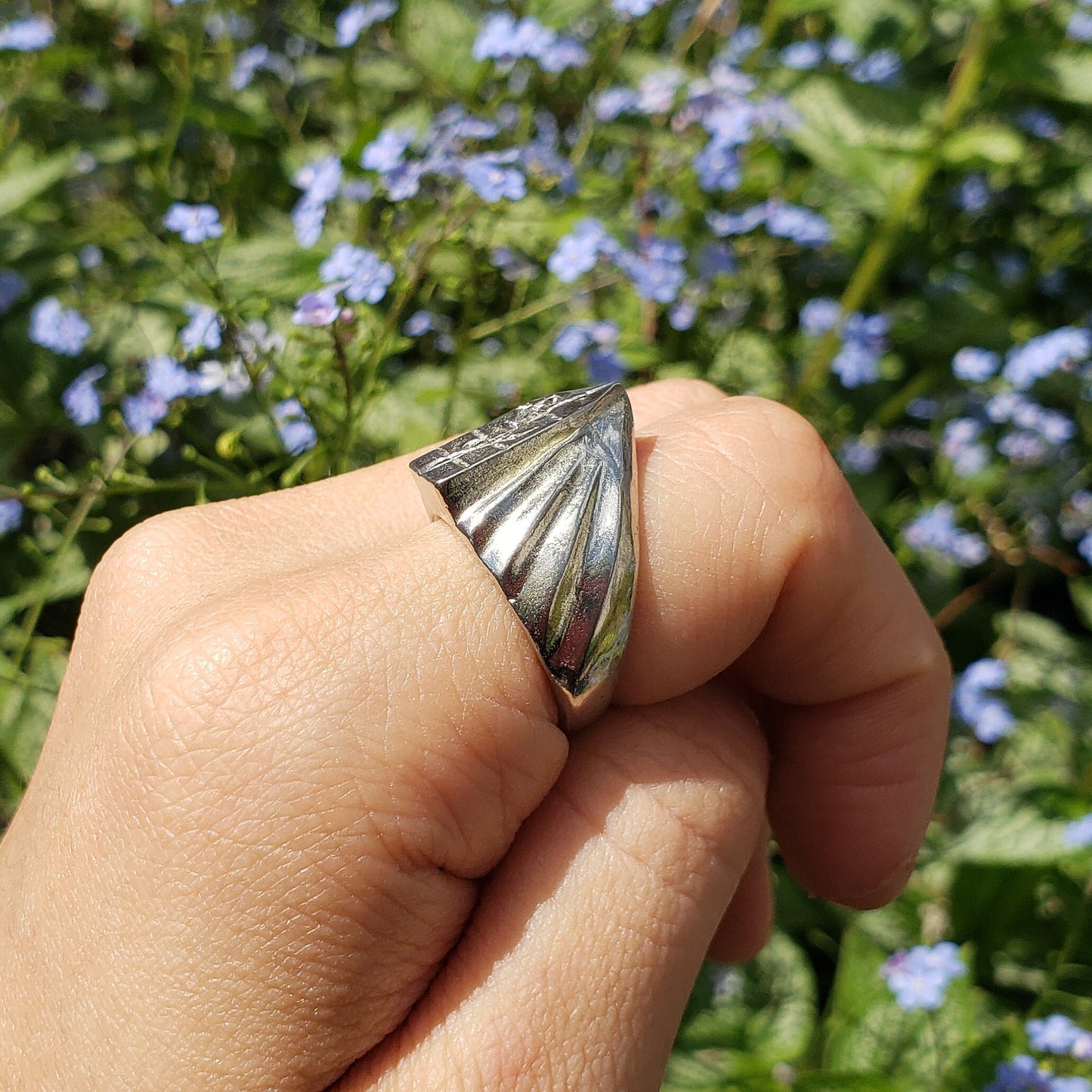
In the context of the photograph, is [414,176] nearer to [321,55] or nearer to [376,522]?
[376,522]

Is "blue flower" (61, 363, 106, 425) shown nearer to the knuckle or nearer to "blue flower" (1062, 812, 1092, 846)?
the knuckle

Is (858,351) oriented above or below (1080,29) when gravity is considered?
below

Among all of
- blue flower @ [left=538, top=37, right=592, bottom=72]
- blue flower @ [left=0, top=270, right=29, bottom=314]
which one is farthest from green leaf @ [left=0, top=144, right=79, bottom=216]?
blue flower @ [left=538, top=37, right=592, bottom=72]

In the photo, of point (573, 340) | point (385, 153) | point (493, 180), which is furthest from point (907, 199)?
point (385, 153)

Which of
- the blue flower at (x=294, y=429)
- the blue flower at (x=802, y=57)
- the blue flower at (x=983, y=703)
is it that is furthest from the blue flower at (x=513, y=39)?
the blue flower at (x=983, y=703)

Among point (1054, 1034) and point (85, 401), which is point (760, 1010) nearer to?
point (1054, 1034)

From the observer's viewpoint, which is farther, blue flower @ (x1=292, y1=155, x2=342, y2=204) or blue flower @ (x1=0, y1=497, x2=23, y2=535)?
blue flower @ (x1=0, y1=497, x2=23, y2=535)
